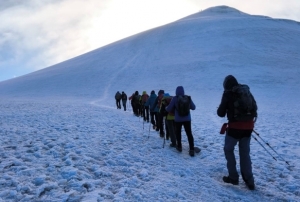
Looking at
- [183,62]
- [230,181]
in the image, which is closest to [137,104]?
[230,181]

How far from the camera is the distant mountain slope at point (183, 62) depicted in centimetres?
4892

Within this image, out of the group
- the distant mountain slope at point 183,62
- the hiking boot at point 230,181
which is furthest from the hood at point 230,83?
the distant mountain slope at point 183,62

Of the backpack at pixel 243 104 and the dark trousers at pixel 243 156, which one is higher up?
the backpack at pixel 243 104

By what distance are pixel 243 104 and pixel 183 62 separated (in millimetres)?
52269

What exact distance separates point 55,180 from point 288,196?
4825mm

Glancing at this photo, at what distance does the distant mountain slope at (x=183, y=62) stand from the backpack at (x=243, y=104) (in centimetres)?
3693

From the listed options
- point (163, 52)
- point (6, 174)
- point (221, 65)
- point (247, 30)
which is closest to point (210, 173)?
point (6, 174)

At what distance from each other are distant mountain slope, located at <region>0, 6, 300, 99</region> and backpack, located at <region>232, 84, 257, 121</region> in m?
36.9

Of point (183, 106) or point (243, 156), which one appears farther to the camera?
point (183, 106)

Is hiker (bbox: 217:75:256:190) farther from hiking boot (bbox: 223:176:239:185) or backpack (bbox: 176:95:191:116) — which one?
backpack (bbox: 176:95:191:116)

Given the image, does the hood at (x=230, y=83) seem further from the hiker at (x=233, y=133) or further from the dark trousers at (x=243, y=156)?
the dark trousers at (x=243, y=156)

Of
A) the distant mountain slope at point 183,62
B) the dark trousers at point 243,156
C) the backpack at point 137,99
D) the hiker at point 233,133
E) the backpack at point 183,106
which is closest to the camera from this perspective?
the hiker at point 233,133

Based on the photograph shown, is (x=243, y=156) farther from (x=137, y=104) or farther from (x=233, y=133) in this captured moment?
(x=137, y=104)

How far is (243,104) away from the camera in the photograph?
5.73 m
